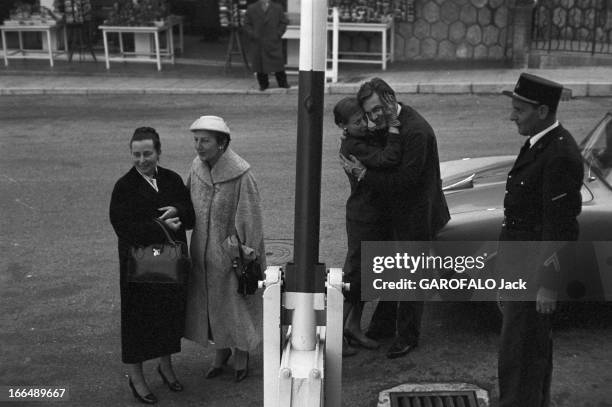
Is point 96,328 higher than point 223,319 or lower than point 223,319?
lower

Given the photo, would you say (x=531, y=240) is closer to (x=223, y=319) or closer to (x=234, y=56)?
(x=223, y=319)

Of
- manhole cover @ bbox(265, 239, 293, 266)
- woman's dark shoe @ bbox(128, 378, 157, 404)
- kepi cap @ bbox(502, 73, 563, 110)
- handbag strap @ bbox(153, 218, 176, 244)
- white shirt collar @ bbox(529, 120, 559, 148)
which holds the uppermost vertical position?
kepi cap @ bbox(502, 73, 563, 110)

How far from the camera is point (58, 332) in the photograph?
6797mm

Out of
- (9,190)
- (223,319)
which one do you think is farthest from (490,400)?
(9,190)

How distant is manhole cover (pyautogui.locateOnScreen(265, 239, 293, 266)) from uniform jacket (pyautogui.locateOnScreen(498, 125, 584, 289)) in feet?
11.0

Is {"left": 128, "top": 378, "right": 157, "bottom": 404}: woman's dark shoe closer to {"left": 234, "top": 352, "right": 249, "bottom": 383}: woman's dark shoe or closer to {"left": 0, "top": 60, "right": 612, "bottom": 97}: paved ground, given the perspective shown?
{"left": 234, "top": 352, "right": 249, "bottom": 383}: woman's dark shoe

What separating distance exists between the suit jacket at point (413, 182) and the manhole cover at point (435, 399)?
0.98m

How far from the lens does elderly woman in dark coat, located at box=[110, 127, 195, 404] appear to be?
18.1ft

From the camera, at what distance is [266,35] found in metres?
15.4

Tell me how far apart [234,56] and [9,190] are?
30.7 ft

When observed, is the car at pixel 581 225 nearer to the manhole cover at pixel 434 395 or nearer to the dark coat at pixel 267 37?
the manhole cover at pixel 434 395

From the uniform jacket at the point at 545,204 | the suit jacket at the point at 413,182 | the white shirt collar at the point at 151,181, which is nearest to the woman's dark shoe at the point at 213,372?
the white shirt collar at the point at 151,181

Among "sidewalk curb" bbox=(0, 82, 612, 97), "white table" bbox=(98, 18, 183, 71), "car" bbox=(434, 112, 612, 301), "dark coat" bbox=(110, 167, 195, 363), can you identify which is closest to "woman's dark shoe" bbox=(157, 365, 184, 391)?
"dark coat" bbox=(110, 167, 195, 363)

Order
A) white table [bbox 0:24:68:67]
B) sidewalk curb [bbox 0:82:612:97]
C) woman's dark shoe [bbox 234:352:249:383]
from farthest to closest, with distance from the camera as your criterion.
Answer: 1. white table [bbox 0:24:68:67]
2. sidewalk curb [bbox 0:82:612:97]
3. woman's dark shoe [bbox 234:352:249:383]
